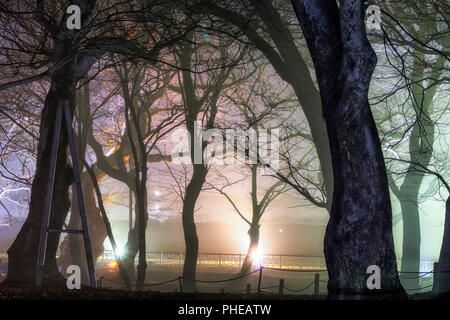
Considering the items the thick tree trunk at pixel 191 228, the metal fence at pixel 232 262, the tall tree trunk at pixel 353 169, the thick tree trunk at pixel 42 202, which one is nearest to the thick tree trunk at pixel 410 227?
the thick tree trunk at pixel 191 228

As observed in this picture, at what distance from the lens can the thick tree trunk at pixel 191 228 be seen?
1542 cm

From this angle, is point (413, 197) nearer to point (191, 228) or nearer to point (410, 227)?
point (410, 227)

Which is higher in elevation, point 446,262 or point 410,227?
point 410,227

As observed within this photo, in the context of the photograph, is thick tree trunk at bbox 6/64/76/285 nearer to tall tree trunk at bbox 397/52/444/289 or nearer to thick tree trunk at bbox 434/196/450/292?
thick tree trunk at bbox 434/196/450/292

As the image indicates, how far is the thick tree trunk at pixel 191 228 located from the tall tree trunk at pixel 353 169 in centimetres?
968

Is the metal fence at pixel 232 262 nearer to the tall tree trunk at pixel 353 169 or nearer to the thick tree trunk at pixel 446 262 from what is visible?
the thick tree trunk at pixel 446 262

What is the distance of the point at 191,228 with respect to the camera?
15.7m

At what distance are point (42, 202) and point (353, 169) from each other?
6064 millimetres

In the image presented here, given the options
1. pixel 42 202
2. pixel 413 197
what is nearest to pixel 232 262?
pixel 413 197

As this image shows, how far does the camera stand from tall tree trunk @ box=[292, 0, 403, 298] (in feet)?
19.3

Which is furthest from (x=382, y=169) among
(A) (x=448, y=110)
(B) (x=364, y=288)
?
(A) (x=448, y=110)

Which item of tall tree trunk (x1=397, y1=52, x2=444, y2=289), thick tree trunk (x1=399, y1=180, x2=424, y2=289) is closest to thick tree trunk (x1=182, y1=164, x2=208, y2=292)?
tall tree trunk (x1=397, y1=52, x2=444, y2=289)
